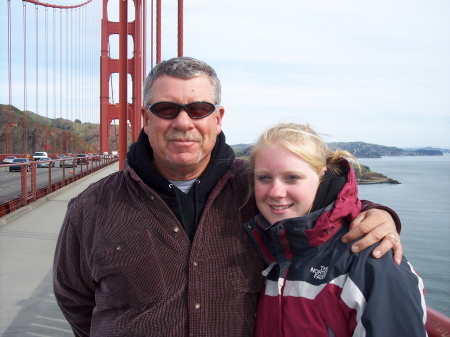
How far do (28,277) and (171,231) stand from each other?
265cm

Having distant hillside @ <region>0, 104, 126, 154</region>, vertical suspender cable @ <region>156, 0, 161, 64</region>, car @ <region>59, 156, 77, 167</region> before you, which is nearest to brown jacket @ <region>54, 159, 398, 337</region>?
vertical suspender cable @ <region>156, 0, 161, 64</region>

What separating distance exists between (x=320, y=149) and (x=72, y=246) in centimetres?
102

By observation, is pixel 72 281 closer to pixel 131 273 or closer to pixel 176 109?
pixel 131 273

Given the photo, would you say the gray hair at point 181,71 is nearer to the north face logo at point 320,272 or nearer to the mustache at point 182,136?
the mustache at point 182,136

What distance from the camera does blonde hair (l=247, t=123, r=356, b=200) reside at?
152 centimetres

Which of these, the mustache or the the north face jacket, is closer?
the the north face jacket

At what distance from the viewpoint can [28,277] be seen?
3.74m

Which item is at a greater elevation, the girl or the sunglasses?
the sunglasses

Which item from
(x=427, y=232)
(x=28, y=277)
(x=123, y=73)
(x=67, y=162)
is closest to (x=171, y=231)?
(x=28, y=277)

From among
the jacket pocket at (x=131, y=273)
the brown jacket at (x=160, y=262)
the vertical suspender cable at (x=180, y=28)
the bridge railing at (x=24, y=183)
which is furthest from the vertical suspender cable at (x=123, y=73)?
the jacket pocket at (x=131, y=273)

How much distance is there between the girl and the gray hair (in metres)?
0.33

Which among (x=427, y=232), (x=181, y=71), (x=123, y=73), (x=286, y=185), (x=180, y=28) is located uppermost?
(x=180, y=28)

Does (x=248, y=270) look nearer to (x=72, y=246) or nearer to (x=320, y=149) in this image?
(x=320, y=149)

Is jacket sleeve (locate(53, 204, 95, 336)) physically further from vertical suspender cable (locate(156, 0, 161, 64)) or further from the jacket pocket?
vertical suspender cable (locate(156, 0, 161, 64))
